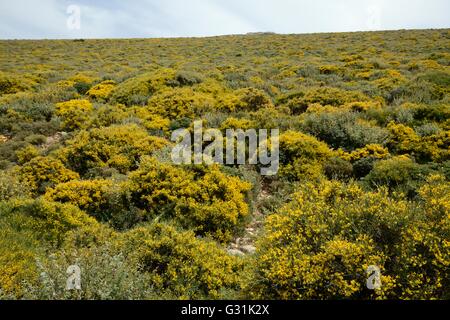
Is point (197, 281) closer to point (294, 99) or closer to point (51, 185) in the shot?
point (51, 185)

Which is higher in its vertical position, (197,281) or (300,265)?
(300,265)

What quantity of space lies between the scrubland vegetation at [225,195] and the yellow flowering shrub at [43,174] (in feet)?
0.11

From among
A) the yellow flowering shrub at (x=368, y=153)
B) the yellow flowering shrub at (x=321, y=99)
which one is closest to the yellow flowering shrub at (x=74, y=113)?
the yellow flowering shrub at (x=321, y=99)

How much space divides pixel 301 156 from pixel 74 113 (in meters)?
8.50

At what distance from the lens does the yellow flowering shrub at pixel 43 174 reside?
8617 millimetres

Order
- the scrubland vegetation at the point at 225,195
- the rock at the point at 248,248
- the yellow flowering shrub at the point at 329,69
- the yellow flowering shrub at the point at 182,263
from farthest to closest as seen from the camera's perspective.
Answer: the yellow flowering shrub at the point at 329,69
the rock at the point at 248,248
the yellow flowering shrub at the point at 182,263
the scrubland vegetation at the point at 225,195

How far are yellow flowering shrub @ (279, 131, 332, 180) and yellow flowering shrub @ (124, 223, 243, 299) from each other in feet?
10.8

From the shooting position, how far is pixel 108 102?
15703mm

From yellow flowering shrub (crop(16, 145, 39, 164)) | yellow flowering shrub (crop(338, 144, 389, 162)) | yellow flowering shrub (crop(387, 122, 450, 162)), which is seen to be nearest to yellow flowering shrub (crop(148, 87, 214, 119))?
yellow flowering shrub (crop(16, 145, 39, 164))

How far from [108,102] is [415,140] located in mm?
11662

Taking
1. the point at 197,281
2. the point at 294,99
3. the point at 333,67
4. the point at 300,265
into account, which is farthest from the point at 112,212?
the point at 333,67

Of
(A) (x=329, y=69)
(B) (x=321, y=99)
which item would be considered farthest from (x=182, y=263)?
(A) (x=329, y=69)

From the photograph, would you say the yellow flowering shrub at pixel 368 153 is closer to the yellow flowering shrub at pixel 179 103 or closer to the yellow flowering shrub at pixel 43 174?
the yellow flowering shrub at pixel 179 103

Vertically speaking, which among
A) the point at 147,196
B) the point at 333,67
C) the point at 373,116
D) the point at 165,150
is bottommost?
the point at 147,196
